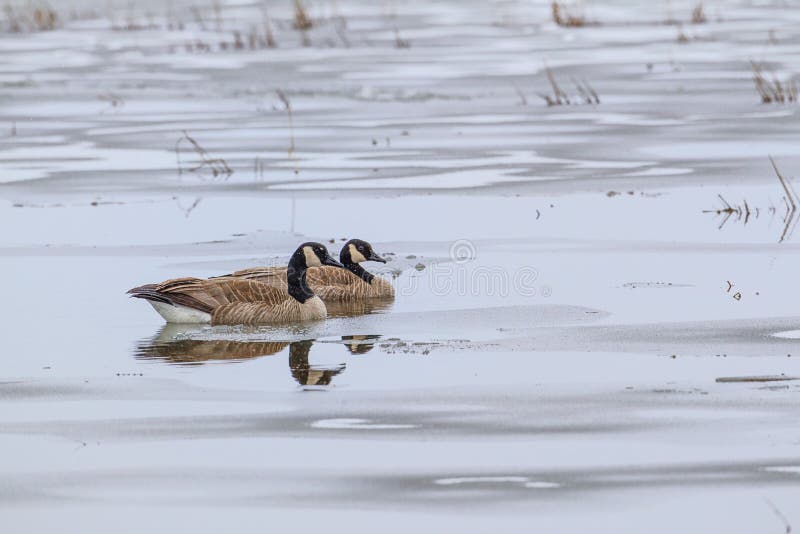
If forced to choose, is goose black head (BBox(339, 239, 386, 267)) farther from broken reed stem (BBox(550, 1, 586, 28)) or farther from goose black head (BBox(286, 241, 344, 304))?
broken reed stem (BBox(550, 1, 586, 28))

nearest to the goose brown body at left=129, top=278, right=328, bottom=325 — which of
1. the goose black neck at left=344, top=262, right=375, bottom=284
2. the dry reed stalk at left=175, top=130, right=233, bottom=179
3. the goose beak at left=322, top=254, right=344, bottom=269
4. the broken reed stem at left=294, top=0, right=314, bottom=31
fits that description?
the goose beak at left=322, top=254, right=344, bottom=269

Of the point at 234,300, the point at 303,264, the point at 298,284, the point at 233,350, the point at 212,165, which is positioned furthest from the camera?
the point at 212,165

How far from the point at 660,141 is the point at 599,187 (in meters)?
3.46

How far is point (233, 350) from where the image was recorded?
999cm

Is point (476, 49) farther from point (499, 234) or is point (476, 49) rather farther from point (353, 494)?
point (353, 494)

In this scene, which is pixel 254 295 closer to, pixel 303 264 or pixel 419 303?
pixel 303 264

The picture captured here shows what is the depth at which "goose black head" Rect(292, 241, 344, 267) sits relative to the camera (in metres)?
11.5

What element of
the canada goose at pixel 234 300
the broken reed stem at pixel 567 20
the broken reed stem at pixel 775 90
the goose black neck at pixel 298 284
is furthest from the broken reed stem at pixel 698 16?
the canada goose at pixel 234 300

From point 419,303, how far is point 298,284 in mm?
893

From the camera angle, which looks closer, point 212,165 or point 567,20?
point 212,165

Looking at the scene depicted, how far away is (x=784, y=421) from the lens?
7688 millimetres

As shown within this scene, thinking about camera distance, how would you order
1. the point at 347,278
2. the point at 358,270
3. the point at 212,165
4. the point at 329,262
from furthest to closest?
the point at 212,165, the point at 358,270, the point at 347,278, the point at 329,262

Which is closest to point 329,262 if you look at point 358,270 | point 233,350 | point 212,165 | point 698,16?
point 358,270

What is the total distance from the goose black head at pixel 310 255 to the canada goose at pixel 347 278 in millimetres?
298
